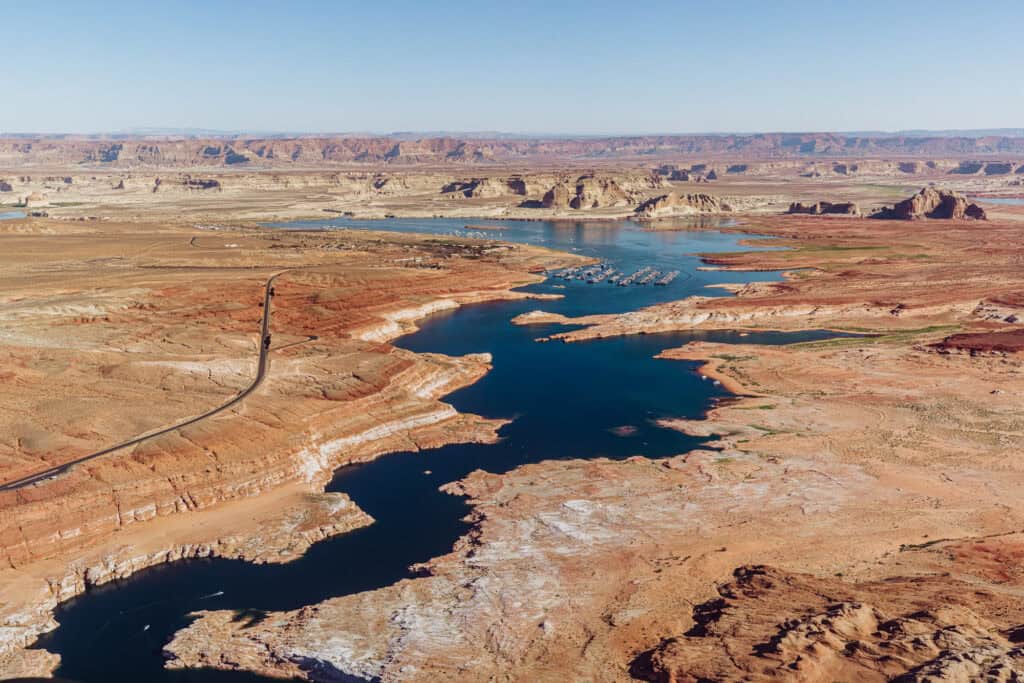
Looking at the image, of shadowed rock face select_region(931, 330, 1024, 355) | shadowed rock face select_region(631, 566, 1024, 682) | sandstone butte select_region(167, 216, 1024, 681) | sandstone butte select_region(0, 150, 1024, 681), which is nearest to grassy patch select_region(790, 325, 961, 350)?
sandstone butte select_region(0, 150, 1024, 681)

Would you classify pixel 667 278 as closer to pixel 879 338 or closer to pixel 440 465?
pixel 879 338

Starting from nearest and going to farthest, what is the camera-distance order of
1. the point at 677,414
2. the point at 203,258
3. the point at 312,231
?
1. the point at 677,414
2. the point at 203,258
3. the point at 312,231

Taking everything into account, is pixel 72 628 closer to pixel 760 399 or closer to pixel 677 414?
pixel 677 414

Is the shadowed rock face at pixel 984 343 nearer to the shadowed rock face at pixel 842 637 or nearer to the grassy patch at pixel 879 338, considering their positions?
the grassy patch at pixel 879 338

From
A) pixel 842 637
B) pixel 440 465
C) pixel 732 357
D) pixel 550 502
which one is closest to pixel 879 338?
pixel 732 357

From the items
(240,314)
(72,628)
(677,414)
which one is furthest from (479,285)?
(72,628)

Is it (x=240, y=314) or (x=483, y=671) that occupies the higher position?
(x=240, y=314)

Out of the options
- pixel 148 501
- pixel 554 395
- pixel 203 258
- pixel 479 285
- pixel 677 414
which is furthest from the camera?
pixel 203 258
